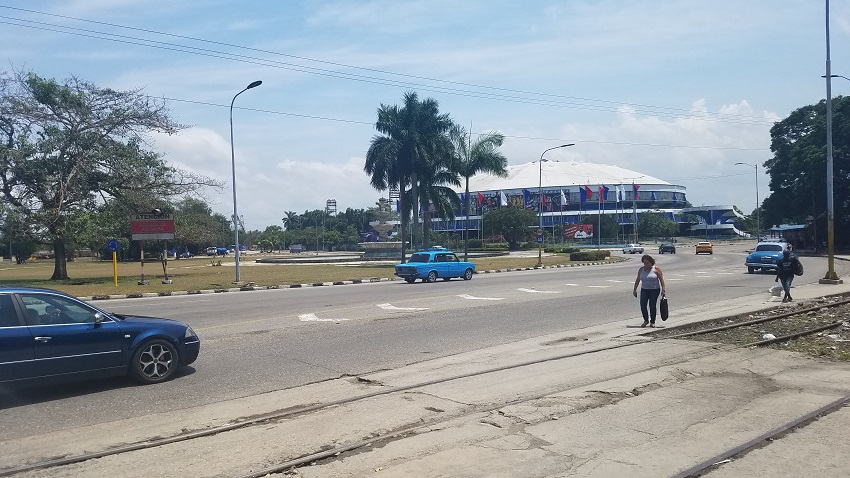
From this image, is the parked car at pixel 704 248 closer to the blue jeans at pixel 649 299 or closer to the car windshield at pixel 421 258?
the car windshield at pixel 421 258

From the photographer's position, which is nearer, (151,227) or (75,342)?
(75,342)

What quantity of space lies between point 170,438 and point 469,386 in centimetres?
398

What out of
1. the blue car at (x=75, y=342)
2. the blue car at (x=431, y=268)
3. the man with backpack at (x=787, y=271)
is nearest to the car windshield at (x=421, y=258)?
the blue car at (x=431, y=268)

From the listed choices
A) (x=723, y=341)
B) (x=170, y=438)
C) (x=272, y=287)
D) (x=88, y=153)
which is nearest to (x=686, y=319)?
(x=723, y=341)

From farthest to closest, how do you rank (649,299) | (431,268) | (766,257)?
(766,257) → (431,268) → (649,299)

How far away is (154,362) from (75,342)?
1158 mm

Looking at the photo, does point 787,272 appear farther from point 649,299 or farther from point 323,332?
point 323,332

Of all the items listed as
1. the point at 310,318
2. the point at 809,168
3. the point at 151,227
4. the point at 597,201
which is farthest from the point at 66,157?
the point at 597,201

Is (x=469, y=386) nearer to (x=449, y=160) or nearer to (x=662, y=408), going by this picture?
(x=662, y=408)

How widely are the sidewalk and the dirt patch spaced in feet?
5.36

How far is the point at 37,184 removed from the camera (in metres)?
38.0

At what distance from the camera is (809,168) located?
214ft

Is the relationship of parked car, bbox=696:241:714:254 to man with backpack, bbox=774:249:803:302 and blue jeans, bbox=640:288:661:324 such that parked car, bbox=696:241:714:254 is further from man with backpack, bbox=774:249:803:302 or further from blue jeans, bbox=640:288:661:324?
blue jeans, bbox=640:288:661:324

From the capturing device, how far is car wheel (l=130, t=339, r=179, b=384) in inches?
376
